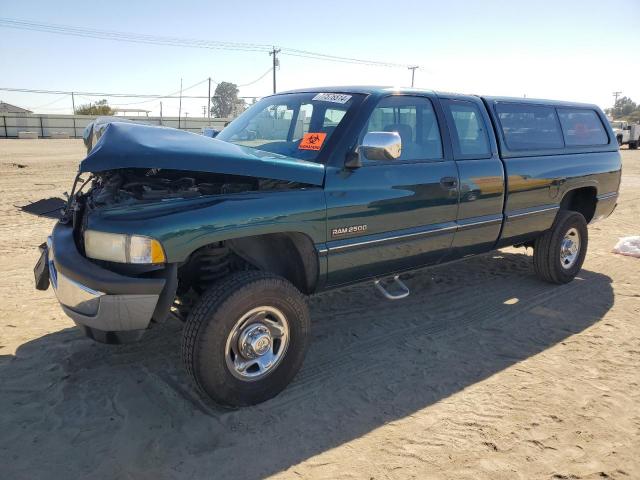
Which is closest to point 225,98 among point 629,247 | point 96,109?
point 96,109

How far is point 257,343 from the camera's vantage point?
9.88ft

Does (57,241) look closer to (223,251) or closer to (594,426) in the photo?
(223,251)

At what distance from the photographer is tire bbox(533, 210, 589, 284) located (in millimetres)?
5203

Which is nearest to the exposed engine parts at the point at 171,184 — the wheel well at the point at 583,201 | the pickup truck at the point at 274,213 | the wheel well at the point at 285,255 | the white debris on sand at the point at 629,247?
the pickup truck at the point at 274,213

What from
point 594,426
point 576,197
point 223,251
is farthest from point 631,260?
point 223,251

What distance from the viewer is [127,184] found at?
313 cm

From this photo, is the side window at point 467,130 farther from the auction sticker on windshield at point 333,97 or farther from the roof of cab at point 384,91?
the auction sticker on windshield at point 333,97

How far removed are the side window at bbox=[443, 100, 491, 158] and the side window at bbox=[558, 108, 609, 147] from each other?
4.70 feet

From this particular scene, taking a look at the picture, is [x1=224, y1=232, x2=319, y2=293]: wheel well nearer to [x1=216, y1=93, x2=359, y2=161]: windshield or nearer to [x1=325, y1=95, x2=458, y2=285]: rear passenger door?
[x1=325, y1=95, x2=458, y2=285]: rear passenger door

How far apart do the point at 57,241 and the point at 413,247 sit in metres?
2.44

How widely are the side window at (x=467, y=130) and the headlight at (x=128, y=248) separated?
2.55m

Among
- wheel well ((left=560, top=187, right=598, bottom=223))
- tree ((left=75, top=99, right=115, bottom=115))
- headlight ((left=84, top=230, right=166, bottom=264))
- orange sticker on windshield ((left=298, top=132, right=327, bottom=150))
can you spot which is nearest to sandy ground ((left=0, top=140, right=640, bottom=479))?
headlight ((left=84, top=230, right=166, bottom=264))

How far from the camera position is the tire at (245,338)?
2.80 metres

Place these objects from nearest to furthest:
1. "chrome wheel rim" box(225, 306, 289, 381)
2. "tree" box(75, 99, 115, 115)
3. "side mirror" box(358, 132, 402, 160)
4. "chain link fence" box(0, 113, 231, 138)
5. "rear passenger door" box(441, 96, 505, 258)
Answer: "chrome wheel rim" box(225, 306, 289, 381)
"side mirror" box(358, 132, 402, 160)
"rear passenger door" box(441, 96, 505, 258)
"chain link fence" box(0, 113, 231, 138)
"tree" box(75, 99, 115, 115)
